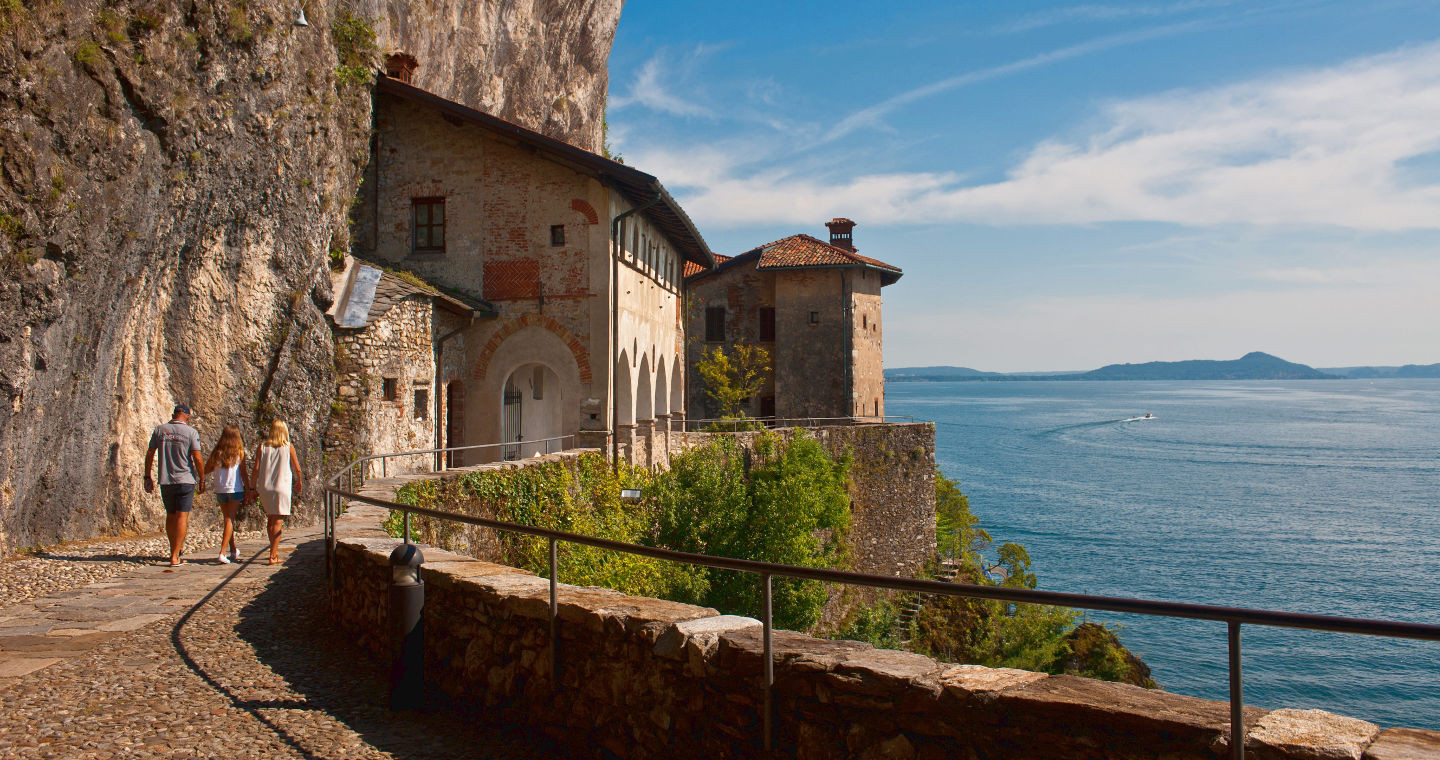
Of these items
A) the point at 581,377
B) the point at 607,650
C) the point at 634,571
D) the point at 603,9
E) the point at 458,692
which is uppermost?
the point at 603,9

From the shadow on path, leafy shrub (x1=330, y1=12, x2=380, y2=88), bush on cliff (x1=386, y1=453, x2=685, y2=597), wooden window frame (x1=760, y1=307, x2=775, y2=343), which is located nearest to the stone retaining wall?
the shadow on path

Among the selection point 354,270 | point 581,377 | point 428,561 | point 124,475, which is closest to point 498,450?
point 581,377

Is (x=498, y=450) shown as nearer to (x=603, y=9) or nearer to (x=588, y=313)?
(x=588, y=313)

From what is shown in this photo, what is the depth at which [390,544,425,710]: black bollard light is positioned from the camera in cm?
546

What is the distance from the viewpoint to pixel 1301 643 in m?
28.6

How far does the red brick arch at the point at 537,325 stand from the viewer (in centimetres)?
1878

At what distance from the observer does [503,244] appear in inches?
749

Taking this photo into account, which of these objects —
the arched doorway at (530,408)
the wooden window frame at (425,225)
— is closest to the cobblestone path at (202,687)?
the wooden window frame at (425,225)

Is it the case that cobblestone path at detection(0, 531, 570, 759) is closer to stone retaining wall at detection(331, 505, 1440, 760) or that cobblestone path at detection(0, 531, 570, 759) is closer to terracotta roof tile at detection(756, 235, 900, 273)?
stone retaining wall at detection(331, 505, 1440, 760)

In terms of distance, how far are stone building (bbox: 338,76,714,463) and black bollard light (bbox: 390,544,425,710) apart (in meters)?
12.9

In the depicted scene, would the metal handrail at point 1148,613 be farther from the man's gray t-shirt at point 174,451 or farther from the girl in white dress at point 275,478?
the man's gray t-shirt at point 174,451

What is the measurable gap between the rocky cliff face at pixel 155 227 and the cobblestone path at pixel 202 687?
11.4 feet

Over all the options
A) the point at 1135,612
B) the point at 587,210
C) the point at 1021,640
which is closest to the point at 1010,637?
the point at 1021,640

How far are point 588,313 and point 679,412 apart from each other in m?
10.4
